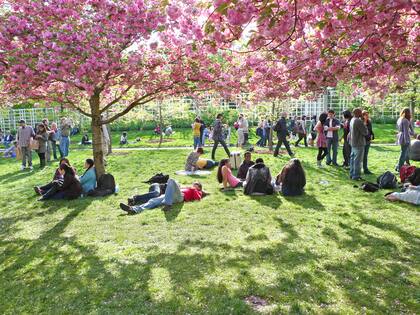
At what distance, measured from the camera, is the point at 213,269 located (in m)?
5.15

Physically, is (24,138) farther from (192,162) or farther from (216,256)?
(216,256)

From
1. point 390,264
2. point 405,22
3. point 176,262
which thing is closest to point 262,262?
point 176,262

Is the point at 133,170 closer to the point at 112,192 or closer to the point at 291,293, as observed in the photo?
the point at 112,192

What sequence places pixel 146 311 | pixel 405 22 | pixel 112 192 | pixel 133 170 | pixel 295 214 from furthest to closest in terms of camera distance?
pixel 133 170 < pixel 112 192 < pixel 295 214 < pixel 405 22 < pixel 146 311

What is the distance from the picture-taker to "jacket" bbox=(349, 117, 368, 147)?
10.4m

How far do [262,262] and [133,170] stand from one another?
29.6 ft

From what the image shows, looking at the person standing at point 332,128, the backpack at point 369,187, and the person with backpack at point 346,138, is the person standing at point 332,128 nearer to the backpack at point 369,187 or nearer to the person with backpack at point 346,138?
the person with backpack at point 346,138

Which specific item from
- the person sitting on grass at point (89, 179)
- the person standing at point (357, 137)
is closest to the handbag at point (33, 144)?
the person sitting on grass at point (89, 179)

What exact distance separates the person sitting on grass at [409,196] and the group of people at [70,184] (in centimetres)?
679

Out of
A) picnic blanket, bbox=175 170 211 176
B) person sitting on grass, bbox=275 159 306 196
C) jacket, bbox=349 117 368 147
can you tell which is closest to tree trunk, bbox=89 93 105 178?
picnic blanket, bbox=175 170 211 176

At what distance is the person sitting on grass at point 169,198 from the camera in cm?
820

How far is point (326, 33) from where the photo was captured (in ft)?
16.2

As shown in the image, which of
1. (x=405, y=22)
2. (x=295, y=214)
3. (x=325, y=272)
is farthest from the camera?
(x=295, y=214)

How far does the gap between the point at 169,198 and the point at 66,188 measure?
2819 mm
